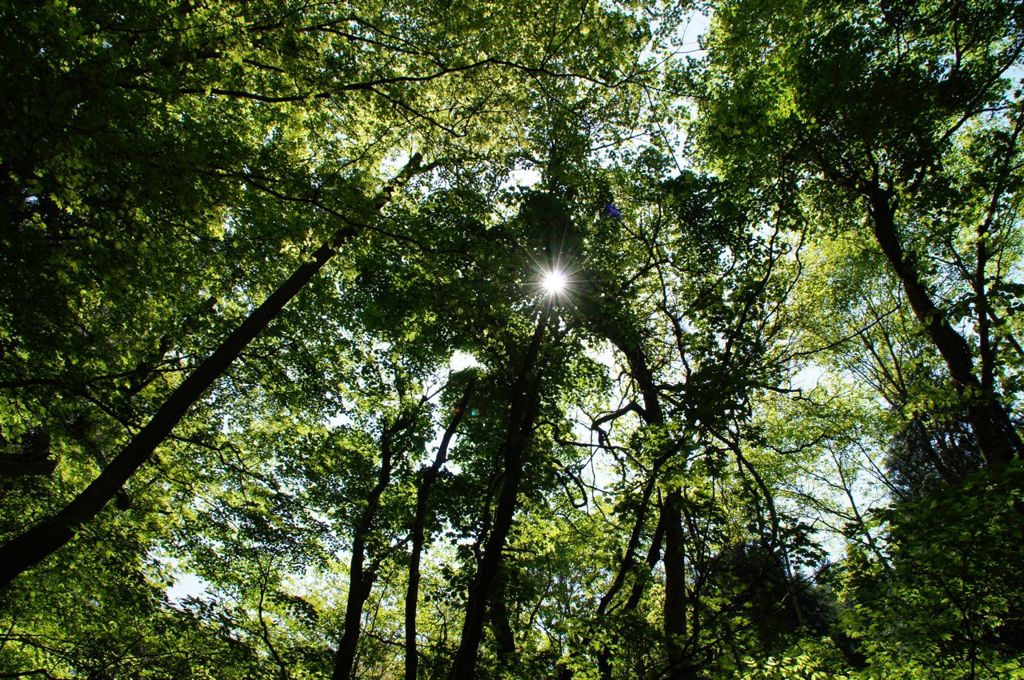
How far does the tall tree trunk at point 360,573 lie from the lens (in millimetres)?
9266

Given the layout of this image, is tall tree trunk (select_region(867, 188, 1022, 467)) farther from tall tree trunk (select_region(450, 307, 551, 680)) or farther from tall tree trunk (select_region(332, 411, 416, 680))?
tall tree trunk (select_region(332, 411, 416, 680))

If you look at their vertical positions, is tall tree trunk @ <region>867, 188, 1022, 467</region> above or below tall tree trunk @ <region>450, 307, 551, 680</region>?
above

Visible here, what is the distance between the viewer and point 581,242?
984 cm

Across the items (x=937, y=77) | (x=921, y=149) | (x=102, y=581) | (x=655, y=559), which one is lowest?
(x=655, y=559)

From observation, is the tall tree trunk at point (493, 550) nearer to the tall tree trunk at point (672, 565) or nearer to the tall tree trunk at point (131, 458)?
the tall tree trunk at point (672, 565)

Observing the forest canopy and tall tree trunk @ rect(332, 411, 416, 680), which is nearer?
the forest canopy

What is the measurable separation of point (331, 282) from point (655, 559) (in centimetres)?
985

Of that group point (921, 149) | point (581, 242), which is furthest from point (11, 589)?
point (921, 149)

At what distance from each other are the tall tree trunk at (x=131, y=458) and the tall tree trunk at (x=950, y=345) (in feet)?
33.1

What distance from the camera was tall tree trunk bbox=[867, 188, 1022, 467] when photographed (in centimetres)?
683

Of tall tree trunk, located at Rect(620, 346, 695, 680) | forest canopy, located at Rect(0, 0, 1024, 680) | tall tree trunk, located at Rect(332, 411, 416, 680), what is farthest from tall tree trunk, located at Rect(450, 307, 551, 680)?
tall tree trunk, located at Rect(332, 411, 416, 680)

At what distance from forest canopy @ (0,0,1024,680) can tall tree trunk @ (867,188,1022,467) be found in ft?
0.23

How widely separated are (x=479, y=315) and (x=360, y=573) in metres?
7.44

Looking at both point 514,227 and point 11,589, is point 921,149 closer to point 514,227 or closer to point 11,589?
point 514,227
